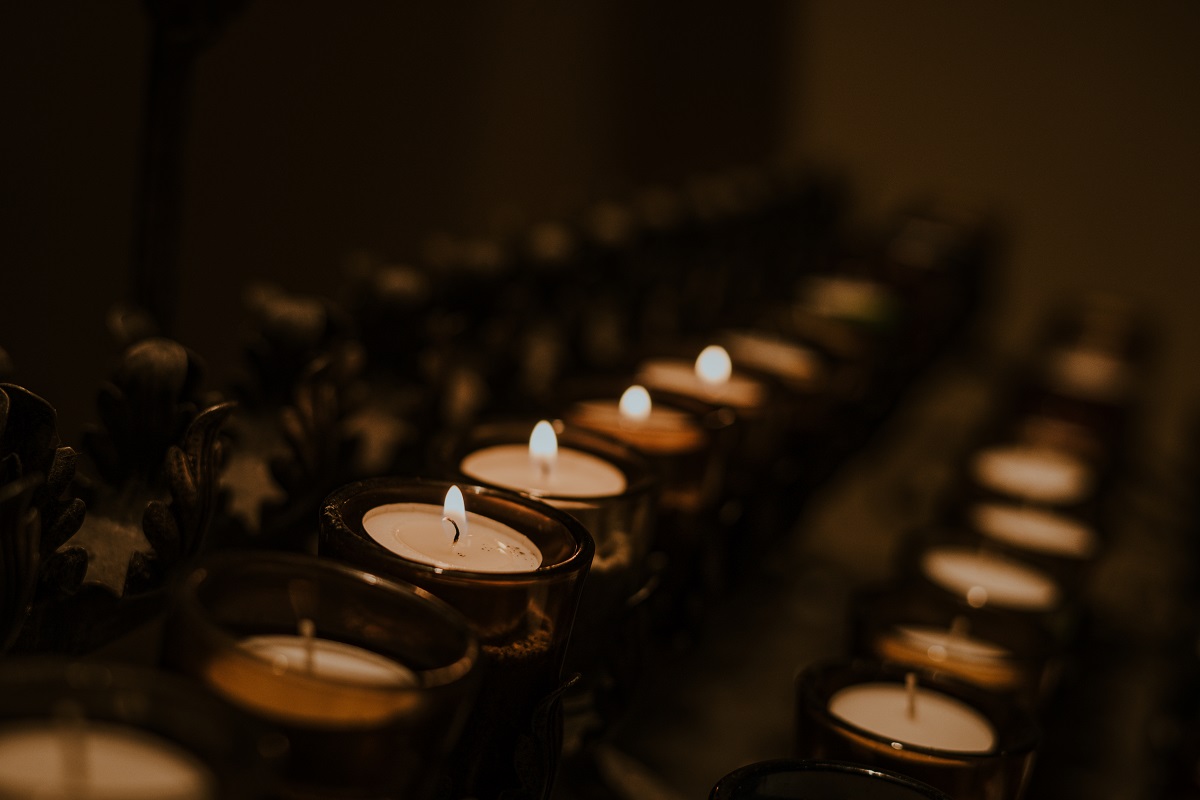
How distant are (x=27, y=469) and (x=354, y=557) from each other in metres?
0.10

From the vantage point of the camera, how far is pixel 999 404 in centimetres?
162

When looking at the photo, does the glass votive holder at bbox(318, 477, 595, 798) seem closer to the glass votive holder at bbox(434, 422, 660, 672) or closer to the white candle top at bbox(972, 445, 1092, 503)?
the glass votive holder at bbox(434, 422, 660, 672)

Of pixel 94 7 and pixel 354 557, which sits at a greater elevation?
pixel 94 7

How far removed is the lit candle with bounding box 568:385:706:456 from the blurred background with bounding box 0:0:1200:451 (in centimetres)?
29

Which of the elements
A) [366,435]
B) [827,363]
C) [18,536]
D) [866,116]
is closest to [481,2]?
[827,363]

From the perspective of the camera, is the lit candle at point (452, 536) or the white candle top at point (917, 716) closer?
the lit candle at point (452, 536)

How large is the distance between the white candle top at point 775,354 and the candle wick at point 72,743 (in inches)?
23.9

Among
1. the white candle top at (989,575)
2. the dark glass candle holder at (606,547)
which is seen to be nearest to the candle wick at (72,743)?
the dark glass candle holder at (606,547)

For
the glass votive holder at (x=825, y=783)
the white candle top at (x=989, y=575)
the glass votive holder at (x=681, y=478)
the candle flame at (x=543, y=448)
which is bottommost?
the white candle top at (x=989, y=575)

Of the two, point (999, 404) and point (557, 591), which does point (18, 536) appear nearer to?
point (557, 591)

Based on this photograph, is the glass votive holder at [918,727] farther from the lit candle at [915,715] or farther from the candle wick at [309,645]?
the candle wick at [309,645]

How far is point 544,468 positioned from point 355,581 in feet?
0.57

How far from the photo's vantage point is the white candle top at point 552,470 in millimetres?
529

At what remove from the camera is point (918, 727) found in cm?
54
